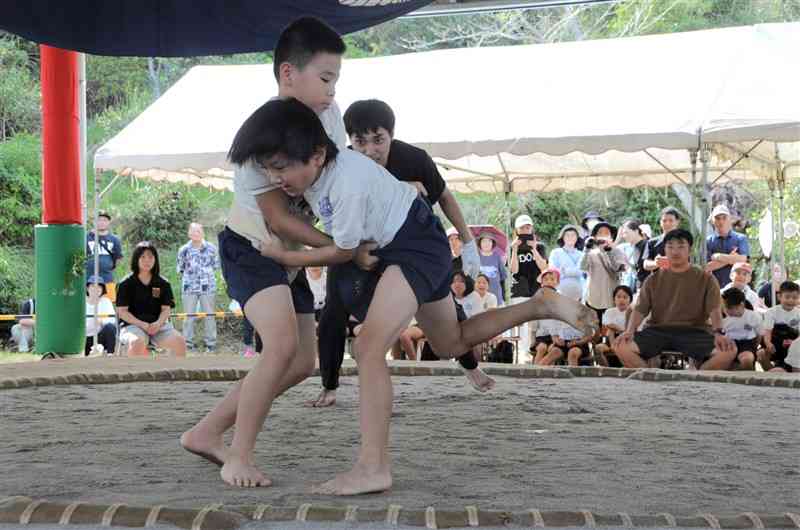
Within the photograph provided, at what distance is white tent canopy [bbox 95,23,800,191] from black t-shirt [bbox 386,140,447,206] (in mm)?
2875

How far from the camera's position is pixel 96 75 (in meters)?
15.8

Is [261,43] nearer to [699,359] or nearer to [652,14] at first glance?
[699,359]

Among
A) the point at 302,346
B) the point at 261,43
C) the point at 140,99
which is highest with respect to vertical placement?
the point at 140,99

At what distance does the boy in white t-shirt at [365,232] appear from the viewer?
1937mm

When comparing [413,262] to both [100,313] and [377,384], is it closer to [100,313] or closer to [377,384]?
[377,384]

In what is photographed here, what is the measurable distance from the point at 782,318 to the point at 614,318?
0.83 meters

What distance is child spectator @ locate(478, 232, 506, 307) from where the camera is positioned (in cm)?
721

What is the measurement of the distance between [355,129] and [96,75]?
13614 millimetres

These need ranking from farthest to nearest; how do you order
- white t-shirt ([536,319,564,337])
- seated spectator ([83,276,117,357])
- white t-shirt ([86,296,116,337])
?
1. white t-shirt ([86,296,116,337])
2. seated spectator ([83,276,117,357])
3. white t-shirt ([536,319,564,337])

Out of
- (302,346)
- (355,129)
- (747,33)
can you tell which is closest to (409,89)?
(747,33)

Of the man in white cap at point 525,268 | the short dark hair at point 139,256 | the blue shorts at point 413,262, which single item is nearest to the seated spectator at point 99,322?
the short dark hair at point 139,256

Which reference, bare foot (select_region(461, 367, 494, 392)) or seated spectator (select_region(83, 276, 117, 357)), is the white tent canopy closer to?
seated spectator (select_region(83, 276, 117, 357))

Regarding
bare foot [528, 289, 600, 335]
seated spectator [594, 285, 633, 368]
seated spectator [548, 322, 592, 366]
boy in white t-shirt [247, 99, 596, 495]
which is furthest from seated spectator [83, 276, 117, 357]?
boy in white t-shirt [247, 99, 596, 495]

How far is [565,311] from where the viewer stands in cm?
245
